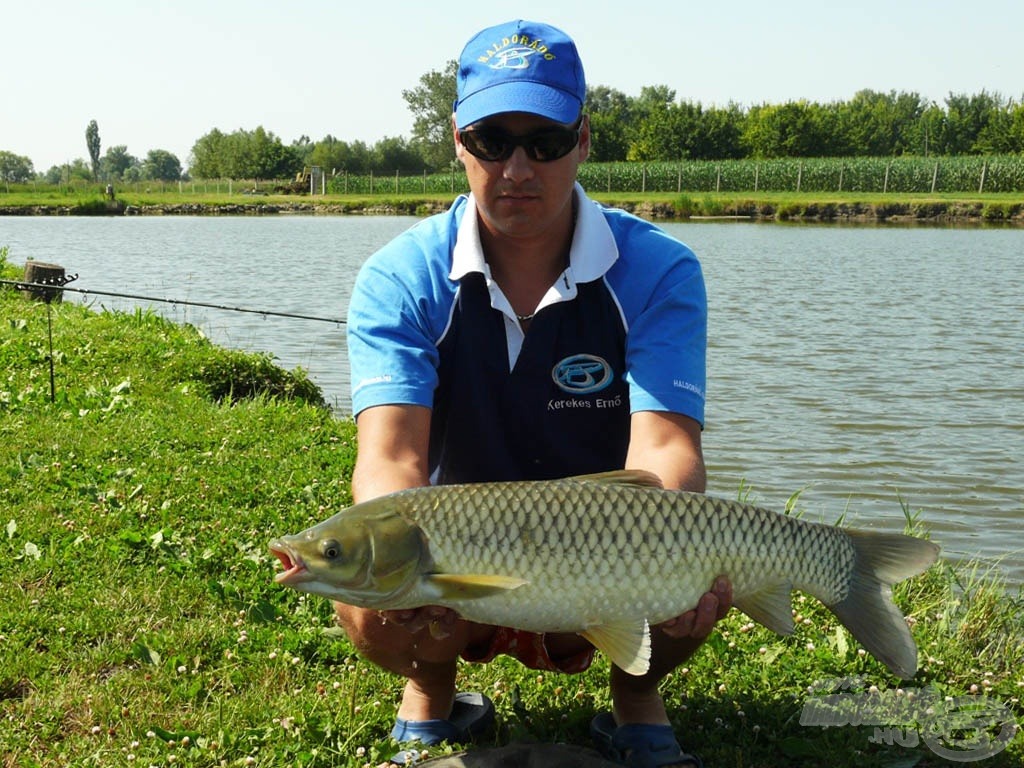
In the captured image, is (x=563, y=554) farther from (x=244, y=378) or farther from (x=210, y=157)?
(x=210, y=157)

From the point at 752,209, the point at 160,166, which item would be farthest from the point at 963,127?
the point at 160,166

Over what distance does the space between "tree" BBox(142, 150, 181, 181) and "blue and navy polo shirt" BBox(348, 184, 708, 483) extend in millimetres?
169482

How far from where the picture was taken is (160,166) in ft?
542

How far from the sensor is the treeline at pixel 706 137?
66.2 m

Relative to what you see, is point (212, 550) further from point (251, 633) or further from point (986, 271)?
point (986, 271)

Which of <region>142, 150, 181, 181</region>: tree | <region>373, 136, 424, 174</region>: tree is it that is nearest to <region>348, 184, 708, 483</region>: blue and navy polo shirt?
<region>373, 136, 424, 174</region>: tree

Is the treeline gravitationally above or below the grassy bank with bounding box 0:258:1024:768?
above

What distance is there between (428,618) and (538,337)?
2.72 ft

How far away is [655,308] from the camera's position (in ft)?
9.71

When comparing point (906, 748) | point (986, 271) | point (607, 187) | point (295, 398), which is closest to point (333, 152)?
point (607, 187)

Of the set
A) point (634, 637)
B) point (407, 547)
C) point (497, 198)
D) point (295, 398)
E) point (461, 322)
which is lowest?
point (295, 398)

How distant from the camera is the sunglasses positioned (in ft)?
9.36

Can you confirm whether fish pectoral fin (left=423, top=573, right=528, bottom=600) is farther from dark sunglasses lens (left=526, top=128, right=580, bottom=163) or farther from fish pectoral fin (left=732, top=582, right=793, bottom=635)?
dark sunglasses lens (left=526, top=128, right=580, bottom=163)

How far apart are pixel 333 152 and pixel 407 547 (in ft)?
276
